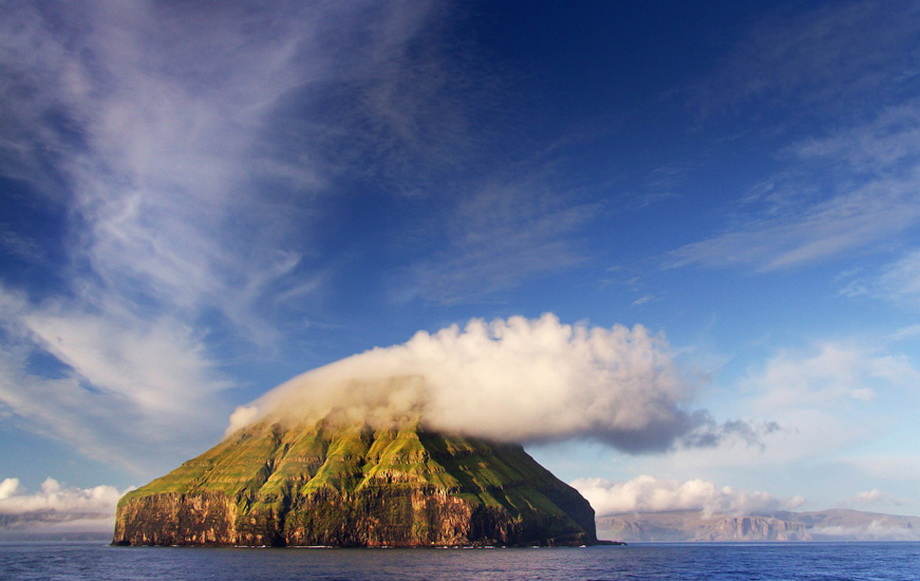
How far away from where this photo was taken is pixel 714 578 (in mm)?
157125

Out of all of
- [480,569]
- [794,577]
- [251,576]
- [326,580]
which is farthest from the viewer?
[480,569]

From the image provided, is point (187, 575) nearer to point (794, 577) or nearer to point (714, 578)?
point (714, 578)

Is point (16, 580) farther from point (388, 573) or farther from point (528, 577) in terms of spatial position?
point (528, 577)

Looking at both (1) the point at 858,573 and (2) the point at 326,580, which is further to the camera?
(1) the point at 858,573

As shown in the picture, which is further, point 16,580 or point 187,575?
point 187,575

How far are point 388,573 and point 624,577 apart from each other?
204 ft

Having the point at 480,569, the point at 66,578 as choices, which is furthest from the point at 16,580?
the point at 480,569

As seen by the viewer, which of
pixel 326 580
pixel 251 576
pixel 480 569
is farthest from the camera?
pixel 480 569

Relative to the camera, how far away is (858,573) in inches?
7352

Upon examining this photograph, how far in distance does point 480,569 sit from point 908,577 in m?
122

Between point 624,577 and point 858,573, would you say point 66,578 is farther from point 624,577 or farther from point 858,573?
point 858,573

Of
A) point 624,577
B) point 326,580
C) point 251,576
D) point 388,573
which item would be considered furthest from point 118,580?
point 624,577

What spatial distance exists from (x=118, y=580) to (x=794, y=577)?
576 feet

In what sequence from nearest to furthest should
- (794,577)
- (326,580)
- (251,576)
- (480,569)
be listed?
(326,580) → (251,576) → (794,577) → (480,569)
